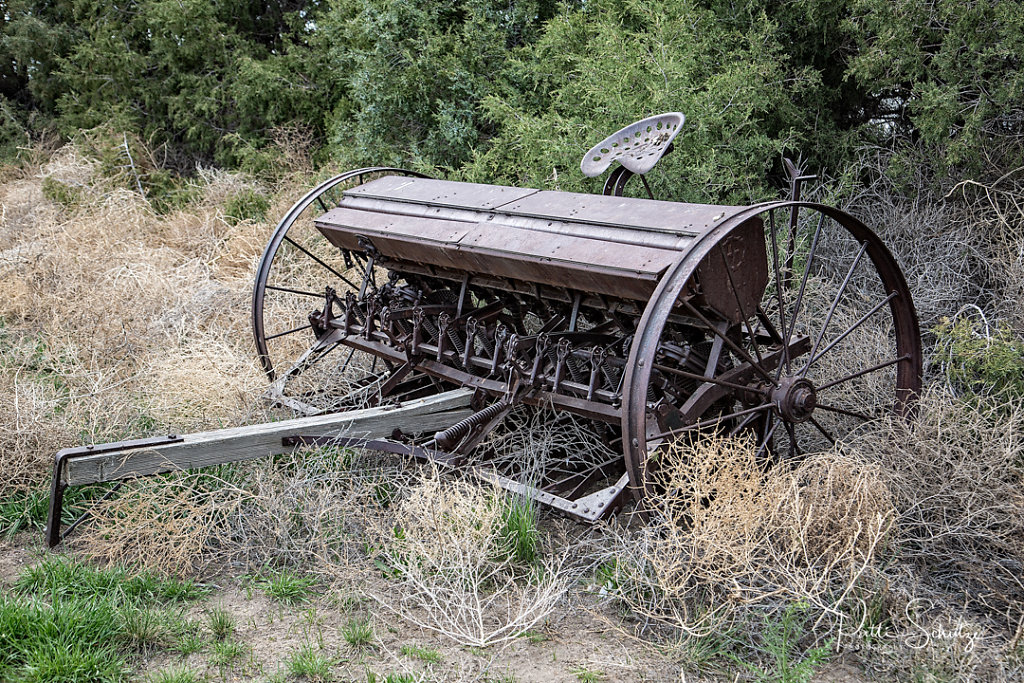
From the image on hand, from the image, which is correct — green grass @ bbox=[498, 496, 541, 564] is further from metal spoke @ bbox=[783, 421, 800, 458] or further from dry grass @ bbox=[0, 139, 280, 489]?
dry grass @ bbox=[0, 139, 280, 489]

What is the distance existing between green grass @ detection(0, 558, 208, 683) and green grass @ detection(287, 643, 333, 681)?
1.76ft

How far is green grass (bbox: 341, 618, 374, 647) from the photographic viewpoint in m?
3.17

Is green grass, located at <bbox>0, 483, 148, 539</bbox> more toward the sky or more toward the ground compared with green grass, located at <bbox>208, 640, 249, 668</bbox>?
more toward the ground

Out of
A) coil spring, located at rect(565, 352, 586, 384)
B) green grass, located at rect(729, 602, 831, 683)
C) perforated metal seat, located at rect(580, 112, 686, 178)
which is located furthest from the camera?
perforated metal seat, located at rect(580, 112, 686, 178)

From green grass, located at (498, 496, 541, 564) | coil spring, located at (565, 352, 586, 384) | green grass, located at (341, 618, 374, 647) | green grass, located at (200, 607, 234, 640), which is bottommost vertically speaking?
green grass, located at (200, 607, 234, 640)

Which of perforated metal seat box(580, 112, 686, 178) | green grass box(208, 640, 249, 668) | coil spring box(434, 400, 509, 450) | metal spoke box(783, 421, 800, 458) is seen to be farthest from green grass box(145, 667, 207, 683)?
perforated metal seat box(580, 112, 686, 178)

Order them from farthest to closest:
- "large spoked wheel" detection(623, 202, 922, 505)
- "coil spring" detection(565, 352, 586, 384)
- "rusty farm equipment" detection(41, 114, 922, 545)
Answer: "coil spring" detection(565, 352, 586, 384)
"rusty farm equipment" detection(41, 114, 922, 545)
"large spoked wheel" detection(623, 202, 922, 505)

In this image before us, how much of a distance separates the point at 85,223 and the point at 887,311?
6925 millimetres

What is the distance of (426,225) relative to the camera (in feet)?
14.6

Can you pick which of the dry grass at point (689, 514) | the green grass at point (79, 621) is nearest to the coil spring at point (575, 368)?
the dry grass at point (689, 514)

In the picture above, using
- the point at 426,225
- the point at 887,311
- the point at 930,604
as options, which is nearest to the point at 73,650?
the point at 426,225

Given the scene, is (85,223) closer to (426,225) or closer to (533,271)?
(426,225)

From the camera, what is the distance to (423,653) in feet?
10.1

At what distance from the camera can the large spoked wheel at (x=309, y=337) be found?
4961 millimetres
